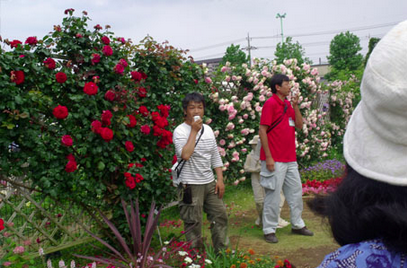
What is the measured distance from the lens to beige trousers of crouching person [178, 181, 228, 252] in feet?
11.5

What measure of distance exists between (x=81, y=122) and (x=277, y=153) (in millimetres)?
2134

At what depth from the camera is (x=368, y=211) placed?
81cm

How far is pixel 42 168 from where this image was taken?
342cm

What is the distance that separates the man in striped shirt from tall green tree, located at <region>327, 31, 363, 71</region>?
3393 centimetres

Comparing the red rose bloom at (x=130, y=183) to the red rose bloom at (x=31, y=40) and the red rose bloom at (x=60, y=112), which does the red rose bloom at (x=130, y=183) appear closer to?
the red rose bloom at (x=60, y=112)

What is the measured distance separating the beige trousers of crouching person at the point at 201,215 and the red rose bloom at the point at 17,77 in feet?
5.77

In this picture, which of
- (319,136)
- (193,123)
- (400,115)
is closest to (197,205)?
(193,123)

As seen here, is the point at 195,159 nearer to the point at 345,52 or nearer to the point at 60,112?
the point at 60,112

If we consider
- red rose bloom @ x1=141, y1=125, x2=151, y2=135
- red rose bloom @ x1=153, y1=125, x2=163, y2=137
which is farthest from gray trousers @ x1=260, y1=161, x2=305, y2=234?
red rose bloom @ x1=141, y1=125, x2=151, y2=135

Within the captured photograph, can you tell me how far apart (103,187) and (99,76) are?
1109 mm

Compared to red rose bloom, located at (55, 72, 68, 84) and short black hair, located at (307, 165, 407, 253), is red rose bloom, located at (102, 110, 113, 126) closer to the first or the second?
red rose bloom, located at (55, 72, 68, 84)

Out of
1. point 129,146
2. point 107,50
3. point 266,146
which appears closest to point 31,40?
point 107,50

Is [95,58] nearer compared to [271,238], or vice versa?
[95,58]

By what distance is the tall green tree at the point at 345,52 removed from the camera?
35.0 meters
